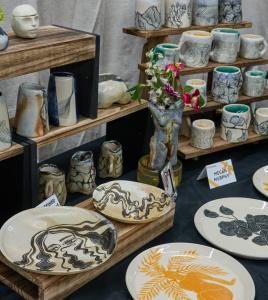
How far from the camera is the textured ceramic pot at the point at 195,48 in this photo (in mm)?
1460

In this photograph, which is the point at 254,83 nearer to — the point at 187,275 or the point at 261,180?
the point at 261,180

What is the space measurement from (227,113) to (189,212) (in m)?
0.35

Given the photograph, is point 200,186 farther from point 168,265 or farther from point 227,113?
point 168,265

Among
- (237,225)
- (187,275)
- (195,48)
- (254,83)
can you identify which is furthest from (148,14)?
(187,275)

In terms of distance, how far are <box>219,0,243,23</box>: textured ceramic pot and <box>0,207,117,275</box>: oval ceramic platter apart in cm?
79

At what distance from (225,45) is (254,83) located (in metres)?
0.16

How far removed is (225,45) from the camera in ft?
4.99

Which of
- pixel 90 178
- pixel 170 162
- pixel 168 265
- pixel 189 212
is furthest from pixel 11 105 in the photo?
pixel 168 265

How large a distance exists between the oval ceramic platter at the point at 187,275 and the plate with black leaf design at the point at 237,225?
59mm

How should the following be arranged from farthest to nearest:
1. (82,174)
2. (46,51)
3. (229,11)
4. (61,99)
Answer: (229,11) → (82,174) → (61,99) → (46,51)

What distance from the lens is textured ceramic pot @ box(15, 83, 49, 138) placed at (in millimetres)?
1105

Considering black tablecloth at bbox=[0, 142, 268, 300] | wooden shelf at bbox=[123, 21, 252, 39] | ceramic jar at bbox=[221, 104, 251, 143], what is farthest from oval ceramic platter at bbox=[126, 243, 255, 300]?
wooden shelf at bbox=[123, 21, 252, 39]

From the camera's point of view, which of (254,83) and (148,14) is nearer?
(148,14)

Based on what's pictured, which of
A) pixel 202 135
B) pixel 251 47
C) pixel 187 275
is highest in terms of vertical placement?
pixel 251 47
